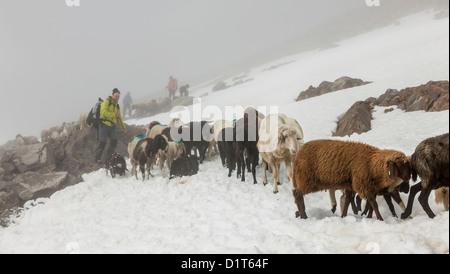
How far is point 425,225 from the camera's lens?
3895 millimetres

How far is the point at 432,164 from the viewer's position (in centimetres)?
403

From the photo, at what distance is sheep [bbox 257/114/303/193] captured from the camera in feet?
21.9

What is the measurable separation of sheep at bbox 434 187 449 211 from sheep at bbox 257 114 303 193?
8.88ft

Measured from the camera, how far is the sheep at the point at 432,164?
388cm

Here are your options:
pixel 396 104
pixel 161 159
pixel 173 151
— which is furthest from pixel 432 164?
pixel 161 159

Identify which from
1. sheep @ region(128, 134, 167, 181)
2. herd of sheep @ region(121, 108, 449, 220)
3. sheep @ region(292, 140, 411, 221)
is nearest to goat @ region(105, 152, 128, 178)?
sheep @ region(128, 134, 167, 181)

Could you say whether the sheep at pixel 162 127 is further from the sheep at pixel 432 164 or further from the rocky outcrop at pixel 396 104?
the sheep at pixel 432 164

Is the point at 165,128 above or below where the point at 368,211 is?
above

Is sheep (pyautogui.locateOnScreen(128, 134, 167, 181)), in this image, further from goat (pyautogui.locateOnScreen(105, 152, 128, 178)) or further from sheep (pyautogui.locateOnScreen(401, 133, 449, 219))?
sheep (pyautogui.locateOnScreen(401, 133, 449, 219))

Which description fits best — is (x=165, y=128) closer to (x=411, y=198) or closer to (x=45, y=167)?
(x=45, y=167)

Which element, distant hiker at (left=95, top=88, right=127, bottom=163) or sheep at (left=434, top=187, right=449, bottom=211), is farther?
distant hiker at (left=95, top=88, right=127, bottom=163)

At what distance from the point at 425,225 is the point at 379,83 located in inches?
526

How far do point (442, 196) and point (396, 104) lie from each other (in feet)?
24.0

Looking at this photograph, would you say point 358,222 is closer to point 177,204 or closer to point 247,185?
point 247,185
